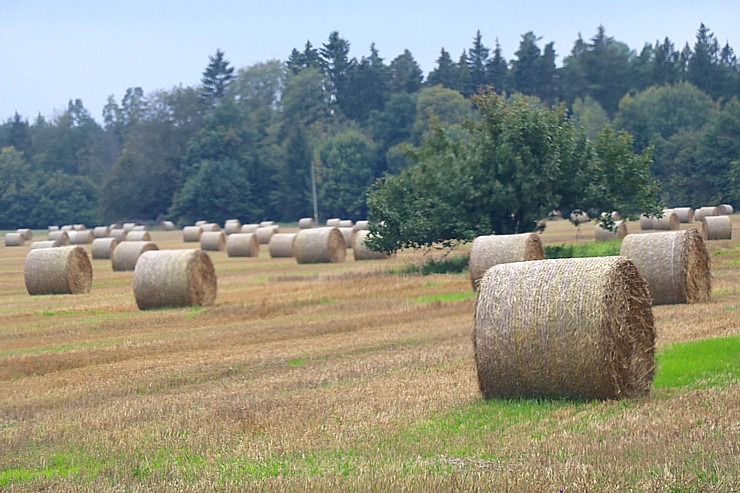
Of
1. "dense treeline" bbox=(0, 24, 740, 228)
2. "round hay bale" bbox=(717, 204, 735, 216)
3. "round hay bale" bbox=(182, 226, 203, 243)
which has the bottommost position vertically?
"round hay bale" bbox=(717, 204, 735, 216)

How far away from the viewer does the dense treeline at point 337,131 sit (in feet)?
315

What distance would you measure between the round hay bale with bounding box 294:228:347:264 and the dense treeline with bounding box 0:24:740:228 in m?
44.9

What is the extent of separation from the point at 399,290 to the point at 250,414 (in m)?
15.8

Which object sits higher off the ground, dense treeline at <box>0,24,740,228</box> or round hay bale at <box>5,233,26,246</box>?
dense treeline at <box>0,24,740,228</box>

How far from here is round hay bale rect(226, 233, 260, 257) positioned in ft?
155

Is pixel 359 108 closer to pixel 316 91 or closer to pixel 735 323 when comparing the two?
pixel 316 91

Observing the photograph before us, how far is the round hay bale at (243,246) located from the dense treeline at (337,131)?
41.1m

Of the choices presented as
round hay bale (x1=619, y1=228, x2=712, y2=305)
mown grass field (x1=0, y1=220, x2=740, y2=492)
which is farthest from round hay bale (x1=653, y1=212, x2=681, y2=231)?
round hay bale (x1=619, y1=228, x2=712, y2=305)

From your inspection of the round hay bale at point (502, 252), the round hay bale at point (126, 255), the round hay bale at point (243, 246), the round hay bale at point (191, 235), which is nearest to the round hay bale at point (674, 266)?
the round hay bale at point (502, 252)

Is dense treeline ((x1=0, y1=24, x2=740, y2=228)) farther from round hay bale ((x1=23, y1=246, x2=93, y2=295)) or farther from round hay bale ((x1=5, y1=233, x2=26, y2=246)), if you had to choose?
round hay bale ((x1=23, y1=246, x2=93, y2=295))

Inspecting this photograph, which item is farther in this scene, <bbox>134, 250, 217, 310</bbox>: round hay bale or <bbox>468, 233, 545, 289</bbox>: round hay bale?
<bbox>468, 233, 545, 289</bbox>: round hay bale

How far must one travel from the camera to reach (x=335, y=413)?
10531mm

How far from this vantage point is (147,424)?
10.5 meters

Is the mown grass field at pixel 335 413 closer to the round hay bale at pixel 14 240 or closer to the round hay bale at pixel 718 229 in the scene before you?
the round hay bale at pixel 718 229
